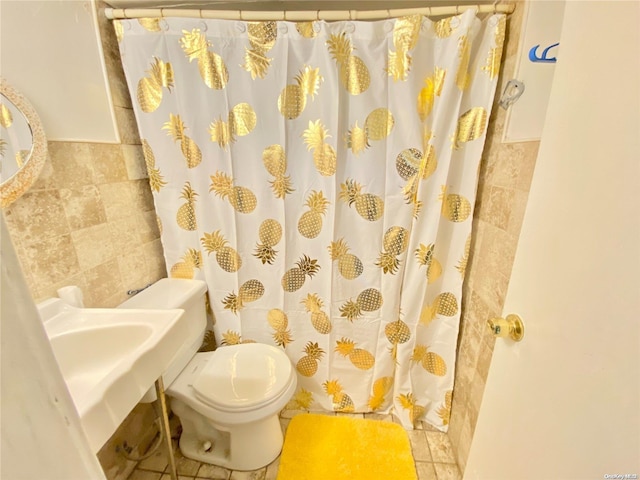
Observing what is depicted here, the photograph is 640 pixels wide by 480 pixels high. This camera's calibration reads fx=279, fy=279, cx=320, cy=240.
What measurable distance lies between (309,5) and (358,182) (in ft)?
2.57

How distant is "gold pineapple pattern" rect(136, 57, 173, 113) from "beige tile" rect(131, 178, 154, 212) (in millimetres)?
324

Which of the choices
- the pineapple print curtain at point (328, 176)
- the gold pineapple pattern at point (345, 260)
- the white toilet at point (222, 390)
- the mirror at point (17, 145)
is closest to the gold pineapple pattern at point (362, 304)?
the pineapple print curtain at point (328, 176)

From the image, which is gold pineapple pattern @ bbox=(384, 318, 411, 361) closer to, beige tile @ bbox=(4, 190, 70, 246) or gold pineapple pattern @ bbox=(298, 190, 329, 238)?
gold pineapple pattern @ bbox=(298, 190, 329, 238)

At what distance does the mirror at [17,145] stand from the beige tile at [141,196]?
40cm

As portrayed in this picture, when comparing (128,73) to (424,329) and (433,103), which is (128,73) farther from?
(424,329)

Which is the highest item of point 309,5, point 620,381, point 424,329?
point 309,5

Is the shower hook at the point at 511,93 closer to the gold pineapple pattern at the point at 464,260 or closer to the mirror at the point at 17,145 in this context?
the gold pineapple pattern at the point at 464,260

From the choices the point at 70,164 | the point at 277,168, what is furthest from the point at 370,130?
the point at 70,164

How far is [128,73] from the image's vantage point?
1142 mm

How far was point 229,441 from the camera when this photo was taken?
1.33 m

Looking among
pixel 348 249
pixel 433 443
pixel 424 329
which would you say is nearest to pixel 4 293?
pixel 348 249

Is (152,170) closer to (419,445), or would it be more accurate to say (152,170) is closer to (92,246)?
(92,246)

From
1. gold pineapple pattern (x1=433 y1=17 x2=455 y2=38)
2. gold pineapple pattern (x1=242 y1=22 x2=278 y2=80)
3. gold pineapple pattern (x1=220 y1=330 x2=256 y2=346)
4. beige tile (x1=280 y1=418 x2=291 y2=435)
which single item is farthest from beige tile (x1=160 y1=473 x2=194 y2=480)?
gold pineapple pattern (x1=433 y1=17 x2=455 y2=38)

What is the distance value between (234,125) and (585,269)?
1.20m
